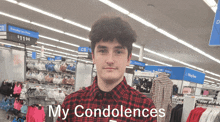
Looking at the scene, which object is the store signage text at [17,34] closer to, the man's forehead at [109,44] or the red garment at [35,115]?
the red garment at [35,115]

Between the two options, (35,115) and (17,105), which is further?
(17,105)

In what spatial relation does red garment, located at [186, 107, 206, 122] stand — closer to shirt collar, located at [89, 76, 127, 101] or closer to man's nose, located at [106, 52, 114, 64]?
shirt collar, located at [89, 76, 127, 101]

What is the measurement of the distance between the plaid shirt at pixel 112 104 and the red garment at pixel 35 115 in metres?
2.72

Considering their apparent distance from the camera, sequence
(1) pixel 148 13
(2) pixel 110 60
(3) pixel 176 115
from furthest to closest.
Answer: (1) pixel 148 13
(3) pixel 176 115
(2) pixel 110 60

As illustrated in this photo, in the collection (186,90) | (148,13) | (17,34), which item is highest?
(148,13)

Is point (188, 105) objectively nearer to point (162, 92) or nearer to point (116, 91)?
point (162, 92)

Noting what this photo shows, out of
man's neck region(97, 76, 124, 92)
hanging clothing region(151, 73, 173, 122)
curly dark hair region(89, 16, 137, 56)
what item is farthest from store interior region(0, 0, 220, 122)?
man's neck region(97, 76, 124, 92)

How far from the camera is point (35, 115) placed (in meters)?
3.11

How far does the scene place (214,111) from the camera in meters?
2.49

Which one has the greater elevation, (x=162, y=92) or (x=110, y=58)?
(x=110, y=58)

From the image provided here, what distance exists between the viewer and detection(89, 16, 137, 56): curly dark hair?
0.69 m

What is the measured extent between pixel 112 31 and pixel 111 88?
244mm

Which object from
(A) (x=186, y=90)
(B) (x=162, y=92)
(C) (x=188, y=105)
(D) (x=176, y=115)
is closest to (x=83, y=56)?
(B) (x=162, y=92)

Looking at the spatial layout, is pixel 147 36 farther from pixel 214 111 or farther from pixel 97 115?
pixel 97 115
